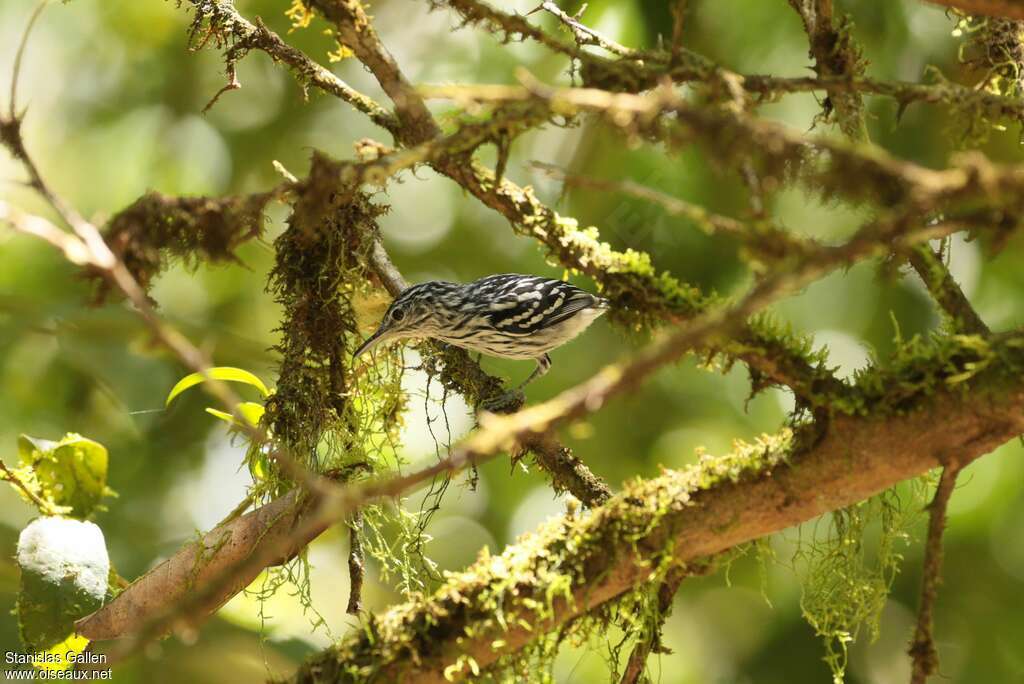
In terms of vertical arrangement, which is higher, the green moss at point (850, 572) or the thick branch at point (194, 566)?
the thick branch at point (194, 566)

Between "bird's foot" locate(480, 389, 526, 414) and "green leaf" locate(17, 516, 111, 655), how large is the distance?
1.26 metres

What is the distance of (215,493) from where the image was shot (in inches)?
195

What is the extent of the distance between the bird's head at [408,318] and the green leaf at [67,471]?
890mm

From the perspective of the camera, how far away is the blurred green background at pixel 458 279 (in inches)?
182

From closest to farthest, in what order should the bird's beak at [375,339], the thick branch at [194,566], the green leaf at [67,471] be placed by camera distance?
the thick branch at [194,566], the green leaf at [67,471], the bird's beak at [375,339]

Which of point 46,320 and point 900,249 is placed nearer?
point 900,249

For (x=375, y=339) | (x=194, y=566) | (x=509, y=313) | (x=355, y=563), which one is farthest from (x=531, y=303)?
(x=194, y=566)

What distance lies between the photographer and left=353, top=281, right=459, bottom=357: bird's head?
11.2 ft

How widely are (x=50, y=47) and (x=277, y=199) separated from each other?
4.17 meters

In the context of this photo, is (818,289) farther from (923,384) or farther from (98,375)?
(98,375)

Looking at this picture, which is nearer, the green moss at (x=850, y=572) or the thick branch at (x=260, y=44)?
the green moss at (x=850, y=572)

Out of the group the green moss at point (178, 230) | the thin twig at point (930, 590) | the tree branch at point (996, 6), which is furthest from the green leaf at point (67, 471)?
the tree branch at point (996, 6)

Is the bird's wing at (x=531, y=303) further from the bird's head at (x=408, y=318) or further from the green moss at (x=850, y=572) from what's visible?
the green moss at (x=850, y=572)

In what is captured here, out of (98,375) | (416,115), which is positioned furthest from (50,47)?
(416,115)
